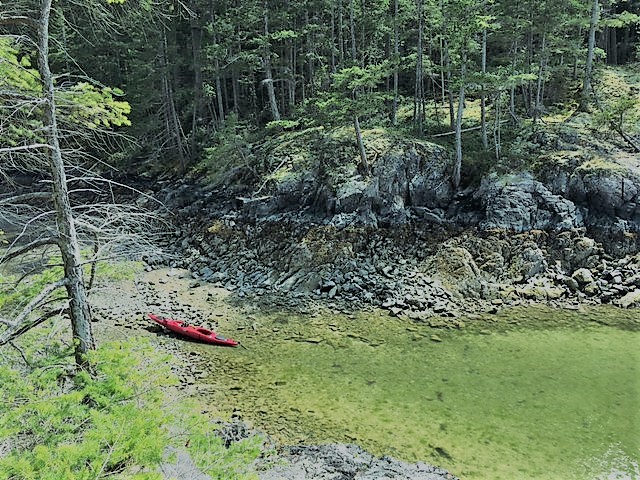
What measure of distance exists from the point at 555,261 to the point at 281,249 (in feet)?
35.3

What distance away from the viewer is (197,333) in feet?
41.8

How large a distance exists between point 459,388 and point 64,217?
9290 mm

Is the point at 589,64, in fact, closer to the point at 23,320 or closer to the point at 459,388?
the point at 459,388

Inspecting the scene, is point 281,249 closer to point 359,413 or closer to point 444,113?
point 359,413

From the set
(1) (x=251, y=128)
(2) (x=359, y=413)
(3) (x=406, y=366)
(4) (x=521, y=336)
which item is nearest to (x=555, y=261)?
(4) (x=521, y=336)

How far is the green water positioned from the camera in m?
8.35

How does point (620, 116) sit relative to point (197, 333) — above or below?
above

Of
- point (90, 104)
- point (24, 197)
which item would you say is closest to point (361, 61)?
point (90, 104)

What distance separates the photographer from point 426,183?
18.8 m

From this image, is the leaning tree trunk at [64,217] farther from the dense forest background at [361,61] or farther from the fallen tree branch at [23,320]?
the dense forest background at [361,61]

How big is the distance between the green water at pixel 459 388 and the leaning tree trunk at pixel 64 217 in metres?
4.78

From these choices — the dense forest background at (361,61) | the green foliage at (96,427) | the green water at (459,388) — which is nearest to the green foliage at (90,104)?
the green foliage at (96,427)

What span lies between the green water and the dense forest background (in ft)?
29.3

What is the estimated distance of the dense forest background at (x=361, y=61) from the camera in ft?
61.2
